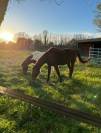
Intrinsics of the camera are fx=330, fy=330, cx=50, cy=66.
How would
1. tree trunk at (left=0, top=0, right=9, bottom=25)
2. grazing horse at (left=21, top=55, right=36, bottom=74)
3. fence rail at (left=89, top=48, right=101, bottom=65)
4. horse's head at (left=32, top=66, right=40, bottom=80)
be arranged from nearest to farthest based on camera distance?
tree trunk at (left=0, top=0, right=9, bottom=25) < horse's head at (left=32, top=66, right=40, bottom=80) < grazing horse at (left=21, top=55, right=36, bottom=74) < fence rail at (left=89, top=48, right=101, bottom=65)

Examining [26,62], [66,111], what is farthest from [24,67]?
[66,111]

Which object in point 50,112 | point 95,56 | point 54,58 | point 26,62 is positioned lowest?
point 50,112

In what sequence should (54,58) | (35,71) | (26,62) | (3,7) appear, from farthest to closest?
(26,62), (35,71), (54,58), (3,7)

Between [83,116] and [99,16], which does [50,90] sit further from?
[99,16]

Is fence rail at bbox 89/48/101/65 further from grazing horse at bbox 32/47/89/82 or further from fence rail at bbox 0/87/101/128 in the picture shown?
fence rail at bbox 0/87/101/128

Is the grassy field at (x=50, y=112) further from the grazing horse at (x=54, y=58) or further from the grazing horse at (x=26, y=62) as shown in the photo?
the grazing horse at (x=26, y=62)

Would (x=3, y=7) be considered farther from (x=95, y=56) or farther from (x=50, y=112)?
(x=95, y=56)

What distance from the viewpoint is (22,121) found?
32.1 feet

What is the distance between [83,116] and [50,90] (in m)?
6.44

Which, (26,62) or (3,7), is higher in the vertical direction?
(3,7)

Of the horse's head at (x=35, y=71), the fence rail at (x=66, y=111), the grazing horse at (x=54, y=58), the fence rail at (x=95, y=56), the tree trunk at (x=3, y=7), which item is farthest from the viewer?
the fence rail at (x=95, y=56)

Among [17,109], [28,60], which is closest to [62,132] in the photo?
[17,109]

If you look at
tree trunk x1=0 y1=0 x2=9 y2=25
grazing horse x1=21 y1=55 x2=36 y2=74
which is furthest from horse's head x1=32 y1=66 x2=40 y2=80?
tree trunk x1=0 y1=0 x2=9 y2=25

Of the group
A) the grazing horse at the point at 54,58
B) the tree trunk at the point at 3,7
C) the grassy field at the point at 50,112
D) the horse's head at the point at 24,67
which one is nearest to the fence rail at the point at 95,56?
the horse's head at the point at 24,67
